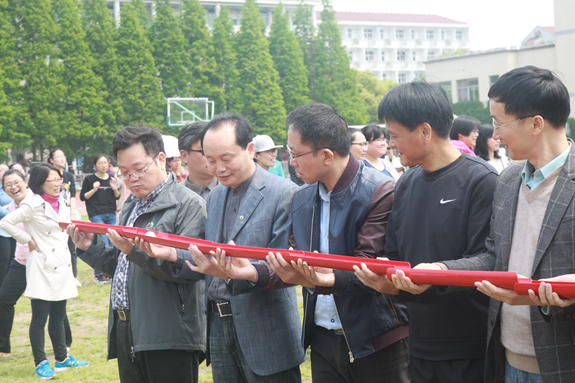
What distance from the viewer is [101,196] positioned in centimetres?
996

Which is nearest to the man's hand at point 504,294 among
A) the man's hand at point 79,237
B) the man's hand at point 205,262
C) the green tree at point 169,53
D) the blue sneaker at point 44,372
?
the man's hand at point 205,262

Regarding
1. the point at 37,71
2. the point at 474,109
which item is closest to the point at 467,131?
the point at 37,71

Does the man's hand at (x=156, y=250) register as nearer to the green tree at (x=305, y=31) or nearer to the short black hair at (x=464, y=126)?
the short black hair at (x=464, y=126)

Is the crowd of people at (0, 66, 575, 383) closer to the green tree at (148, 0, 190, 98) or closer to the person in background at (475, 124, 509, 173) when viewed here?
the person in background at (475, 124, 509, 173)

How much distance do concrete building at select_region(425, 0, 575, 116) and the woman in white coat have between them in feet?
117

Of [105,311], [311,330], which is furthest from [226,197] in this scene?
[105,311]

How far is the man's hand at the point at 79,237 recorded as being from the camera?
10.9 feet

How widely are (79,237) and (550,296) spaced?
271 centimetres

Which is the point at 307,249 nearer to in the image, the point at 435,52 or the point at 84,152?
the point at 84,152

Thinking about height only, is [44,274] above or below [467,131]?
below

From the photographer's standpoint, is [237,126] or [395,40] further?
[395,40]

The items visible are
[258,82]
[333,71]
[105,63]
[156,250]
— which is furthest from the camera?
[333,71]

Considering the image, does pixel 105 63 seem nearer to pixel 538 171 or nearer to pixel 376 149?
pixel 376 149

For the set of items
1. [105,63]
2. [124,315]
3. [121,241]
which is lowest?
[124,315]
